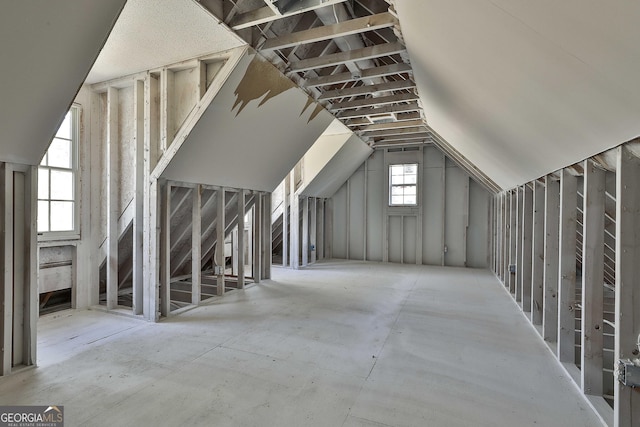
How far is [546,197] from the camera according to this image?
3.01m

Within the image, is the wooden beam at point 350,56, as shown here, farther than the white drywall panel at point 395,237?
No

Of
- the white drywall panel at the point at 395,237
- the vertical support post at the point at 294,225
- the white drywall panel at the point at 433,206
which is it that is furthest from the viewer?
the white drywall panel at the point at 395,237

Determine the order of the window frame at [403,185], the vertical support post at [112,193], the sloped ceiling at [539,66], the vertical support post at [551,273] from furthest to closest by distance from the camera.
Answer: the window frame at [403,185]
the vertical support post at [112,193]
the vertical support post at [551,273]
the sloped ceiling at [539,66]

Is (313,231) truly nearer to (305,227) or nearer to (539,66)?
(305,227)

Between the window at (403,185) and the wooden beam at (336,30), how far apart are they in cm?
533

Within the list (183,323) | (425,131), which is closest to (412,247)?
(425,131)

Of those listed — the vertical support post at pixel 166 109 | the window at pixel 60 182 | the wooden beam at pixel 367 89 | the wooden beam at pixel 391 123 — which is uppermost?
the wooden beam at pixel 391 123

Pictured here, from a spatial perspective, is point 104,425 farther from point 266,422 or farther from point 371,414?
point 371,414

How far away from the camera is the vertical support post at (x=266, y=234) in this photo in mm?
5465

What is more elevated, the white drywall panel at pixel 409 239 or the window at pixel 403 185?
the window at pixel 403 185

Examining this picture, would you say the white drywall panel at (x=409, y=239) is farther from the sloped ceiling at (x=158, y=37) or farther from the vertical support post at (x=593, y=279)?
the sloped ceiling at (x=158, y=37)

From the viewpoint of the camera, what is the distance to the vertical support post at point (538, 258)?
3.31 metres

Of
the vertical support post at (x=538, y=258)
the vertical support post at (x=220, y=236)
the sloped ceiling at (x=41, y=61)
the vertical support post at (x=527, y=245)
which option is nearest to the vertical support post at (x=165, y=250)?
the vertical support post at (x=220, y=236)

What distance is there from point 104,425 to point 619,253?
2.97 metres
